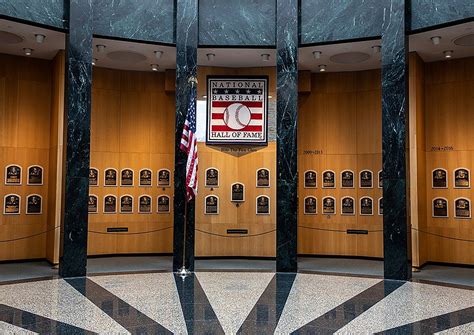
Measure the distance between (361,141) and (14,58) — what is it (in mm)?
12188

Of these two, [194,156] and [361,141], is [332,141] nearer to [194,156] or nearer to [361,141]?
[361,141]

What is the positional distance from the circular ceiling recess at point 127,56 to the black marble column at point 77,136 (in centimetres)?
240

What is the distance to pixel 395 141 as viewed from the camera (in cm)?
1255

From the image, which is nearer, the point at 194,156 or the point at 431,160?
the point at 194,156

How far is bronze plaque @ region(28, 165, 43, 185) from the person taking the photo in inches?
615

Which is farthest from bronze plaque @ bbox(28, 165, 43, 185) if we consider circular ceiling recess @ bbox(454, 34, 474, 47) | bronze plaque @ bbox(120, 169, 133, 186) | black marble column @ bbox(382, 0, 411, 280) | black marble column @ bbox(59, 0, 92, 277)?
circular ceiling recess @ bbox(454, 34, 474, 47)

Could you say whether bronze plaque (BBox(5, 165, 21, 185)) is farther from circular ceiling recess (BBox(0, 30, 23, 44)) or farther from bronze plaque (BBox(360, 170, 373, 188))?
bronze plaque (BBox(360, 170, 373, 188))

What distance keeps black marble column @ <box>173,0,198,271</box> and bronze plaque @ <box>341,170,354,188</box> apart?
20.8ft

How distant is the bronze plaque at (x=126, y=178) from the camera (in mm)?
16938

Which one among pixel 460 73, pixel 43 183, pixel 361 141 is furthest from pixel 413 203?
pixel 43 183

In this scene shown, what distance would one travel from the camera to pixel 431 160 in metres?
15.7

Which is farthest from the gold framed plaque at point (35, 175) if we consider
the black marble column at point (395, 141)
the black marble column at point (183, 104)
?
the black marble column at point (395, 141)

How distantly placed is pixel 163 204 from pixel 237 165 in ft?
10.0

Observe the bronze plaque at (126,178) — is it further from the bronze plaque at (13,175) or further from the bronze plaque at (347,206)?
the bronze plaque at (347,206)
